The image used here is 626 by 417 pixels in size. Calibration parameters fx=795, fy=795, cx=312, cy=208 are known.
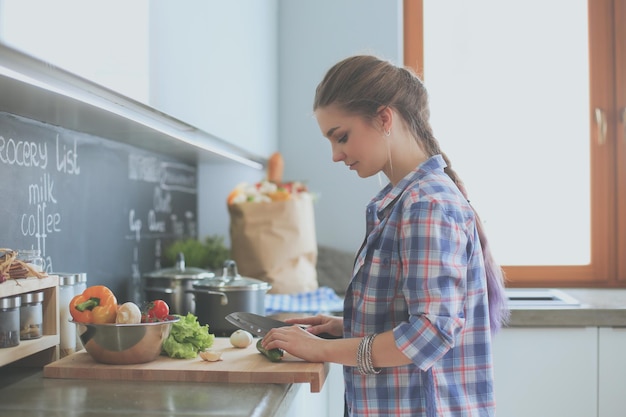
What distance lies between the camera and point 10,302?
4.08 feet

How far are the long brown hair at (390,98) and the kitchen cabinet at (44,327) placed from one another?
58 cm

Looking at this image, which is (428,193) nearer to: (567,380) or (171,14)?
(171,14)

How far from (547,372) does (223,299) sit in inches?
39.5

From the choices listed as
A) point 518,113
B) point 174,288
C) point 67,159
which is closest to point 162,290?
point 174,288

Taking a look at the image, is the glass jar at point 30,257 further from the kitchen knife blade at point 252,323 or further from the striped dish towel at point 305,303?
the striped dish towel at point 305,303

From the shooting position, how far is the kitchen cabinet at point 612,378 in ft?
7.38

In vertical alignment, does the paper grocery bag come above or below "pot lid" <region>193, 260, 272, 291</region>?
above

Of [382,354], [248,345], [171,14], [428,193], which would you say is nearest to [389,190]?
[428,193]

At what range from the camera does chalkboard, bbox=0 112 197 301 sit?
1.57 meters

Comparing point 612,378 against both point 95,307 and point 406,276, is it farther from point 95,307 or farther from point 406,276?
point 95,307

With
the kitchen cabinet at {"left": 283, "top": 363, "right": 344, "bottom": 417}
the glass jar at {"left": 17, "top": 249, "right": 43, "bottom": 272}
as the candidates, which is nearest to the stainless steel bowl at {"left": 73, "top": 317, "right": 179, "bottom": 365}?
the glass jar at {"left": 17, "top": 249, "right": 43, "bottom": 272}

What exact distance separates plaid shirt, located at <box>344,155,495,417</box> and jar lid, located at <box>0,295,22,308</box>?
0.55 meters

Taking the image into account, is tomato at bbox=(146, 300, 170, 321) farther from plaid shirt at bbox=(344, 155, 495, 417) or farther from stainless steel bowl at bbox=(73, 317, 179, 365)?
plaid shirt at bbox=(344, 155, 495, 417)

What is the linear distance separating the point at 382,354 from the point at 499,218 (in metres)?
2.01
